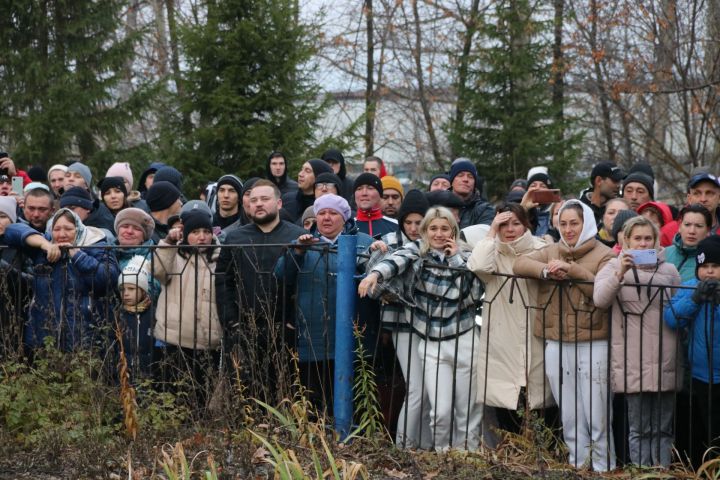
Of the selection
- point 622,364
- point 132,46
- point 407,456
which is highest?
point 132,46

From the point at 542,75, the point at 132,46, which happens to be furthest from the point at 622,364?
the point at 132,46

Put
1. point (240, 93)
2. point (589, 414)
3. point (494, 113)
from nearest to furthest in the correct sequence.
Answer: point (589, 414) < point (240, 93) < point (494, 113)

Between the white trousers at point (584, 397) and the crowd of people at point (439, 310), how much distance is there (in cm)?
1

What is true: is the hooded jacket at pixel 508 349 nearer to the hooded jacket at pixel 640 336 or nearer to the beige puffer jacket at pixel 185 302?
the hooded jacket at pixel 640 336

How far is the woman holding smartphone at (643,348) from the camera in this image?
6.35m

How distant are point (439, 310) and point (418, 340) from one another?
0.89 feet

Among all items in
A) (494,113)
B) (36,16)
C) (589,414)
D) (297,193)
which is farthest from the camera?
(36,16)

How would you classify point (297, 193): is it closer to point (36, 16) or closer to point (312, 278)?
point (312, 278)

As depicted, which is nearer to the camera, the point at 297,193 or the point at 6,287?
the point at 6,287

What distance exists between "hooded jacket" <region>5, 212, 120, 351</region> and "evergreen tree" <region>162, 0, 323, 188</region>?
23.2ft

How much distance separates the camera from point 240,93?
602 inches

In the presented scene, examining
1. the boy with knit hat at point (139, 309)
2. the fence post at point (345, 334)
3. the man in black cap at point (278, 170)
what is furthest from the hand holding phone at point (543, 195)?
the man in black cap at point (278, 170)

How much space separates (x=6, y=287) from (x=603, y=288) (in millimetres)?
4130

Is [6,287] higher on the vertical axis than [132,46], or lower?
lower
